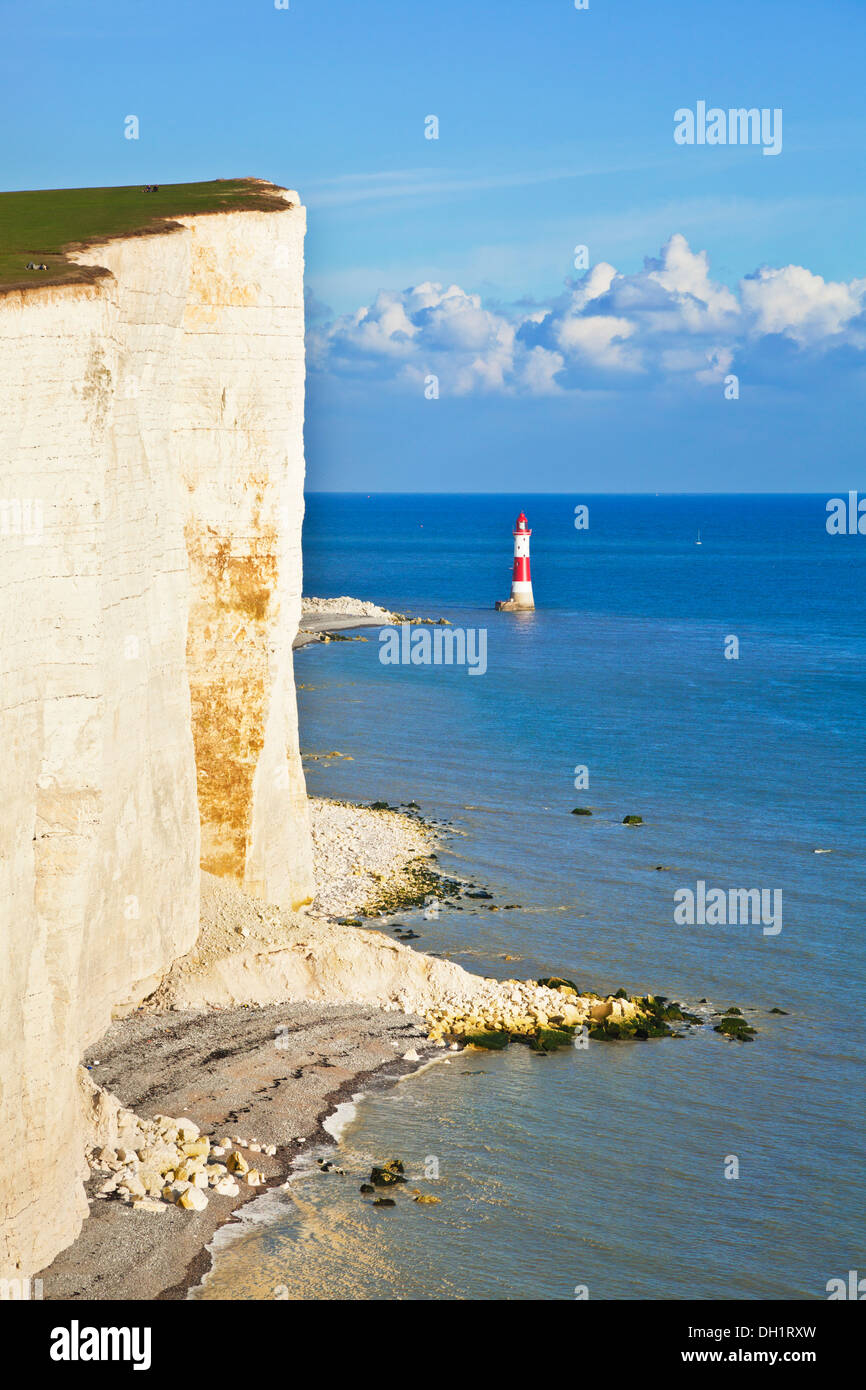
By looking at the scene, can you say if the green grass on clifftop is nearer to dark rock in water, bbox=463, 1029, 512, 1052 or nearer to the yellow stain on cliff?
the yellow stain on cliff

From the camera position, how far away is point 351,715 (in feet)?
192

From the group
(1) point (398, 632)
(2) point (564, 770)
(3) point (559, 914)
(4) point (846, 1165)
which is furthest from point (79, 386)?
(1) point (398, 632)

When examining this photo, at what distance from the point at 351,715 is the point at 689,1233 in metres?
39.9

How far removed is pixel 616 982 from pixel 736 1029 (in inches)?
113

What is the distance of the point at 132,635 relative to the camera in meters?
19.7

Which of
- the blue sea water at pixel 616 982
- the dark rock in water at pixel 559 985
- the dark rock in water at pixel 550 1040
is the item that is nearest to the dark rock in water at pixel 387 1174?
the blue sea water at pixel 616 982

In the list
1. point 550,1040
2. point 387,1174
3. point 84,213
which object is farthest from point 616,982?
point 84,213

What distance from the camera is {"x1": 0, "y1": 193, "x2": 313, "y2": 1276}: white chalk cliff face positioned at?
14672mm

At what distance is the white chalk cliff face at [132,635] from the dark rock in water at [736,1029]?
26.0ft

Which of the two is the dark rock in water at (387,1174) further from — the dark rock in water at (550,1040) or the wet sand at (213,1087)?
the dark rock in water at (550,1040)

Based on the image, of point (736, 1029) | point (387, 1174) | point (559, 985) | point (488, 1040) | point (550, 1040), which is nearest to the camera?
point (387, 1174)

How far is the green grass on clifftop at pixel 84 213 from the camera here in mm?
16156

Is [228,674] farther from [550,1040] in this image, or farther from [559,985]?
[559,985]
